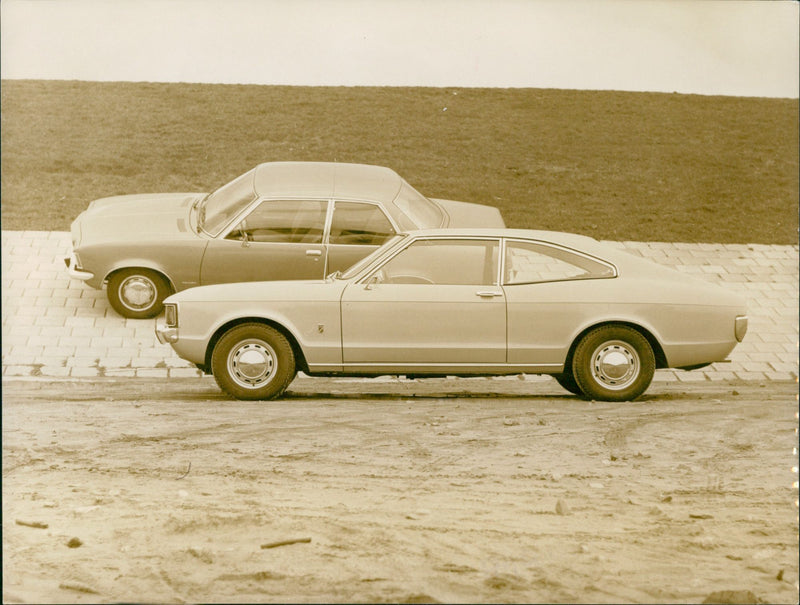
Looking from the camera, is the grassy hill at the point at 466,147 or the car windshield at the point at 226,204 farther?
the grassy hill at the point at 466,147

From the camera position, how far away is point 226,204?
33.0ft

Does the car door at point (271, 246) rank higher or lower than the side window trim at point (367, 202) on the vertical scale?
lower

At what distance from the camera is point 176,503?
642cm

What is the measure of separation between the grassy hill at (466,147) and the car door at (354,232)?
13.3ft

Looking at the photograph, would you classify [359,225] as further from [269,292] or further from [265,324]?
[265,324]

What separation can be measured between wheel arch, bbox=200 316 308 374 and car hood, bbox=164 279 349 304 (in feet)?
0.43

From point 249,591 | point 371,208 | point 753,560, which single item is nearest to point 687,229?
point 371,208

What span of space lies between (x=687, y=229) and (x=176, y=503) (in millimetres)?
8183

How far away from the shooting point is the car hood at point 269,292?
8078 mm

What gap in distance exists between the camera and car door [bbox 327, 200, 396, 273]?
9547 millimetres

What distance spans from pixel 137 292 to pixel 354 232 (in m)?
1.91

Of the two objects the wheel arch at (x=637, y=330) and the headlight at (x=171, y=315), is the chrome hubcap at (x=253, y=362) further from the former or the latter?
the wheel arch at (x=637, y=330)

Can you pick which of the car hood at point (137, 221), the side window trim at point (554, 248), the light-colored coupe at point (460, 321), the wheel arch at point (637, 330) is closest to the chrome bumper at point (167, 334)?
the light-colored coupe at point (460, 321)

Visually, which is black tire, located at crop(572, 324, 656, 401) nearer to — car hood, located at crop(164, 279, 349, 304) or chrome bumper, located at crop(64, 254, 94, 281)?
car hood, located at crop(164, 279, 349, 304)
